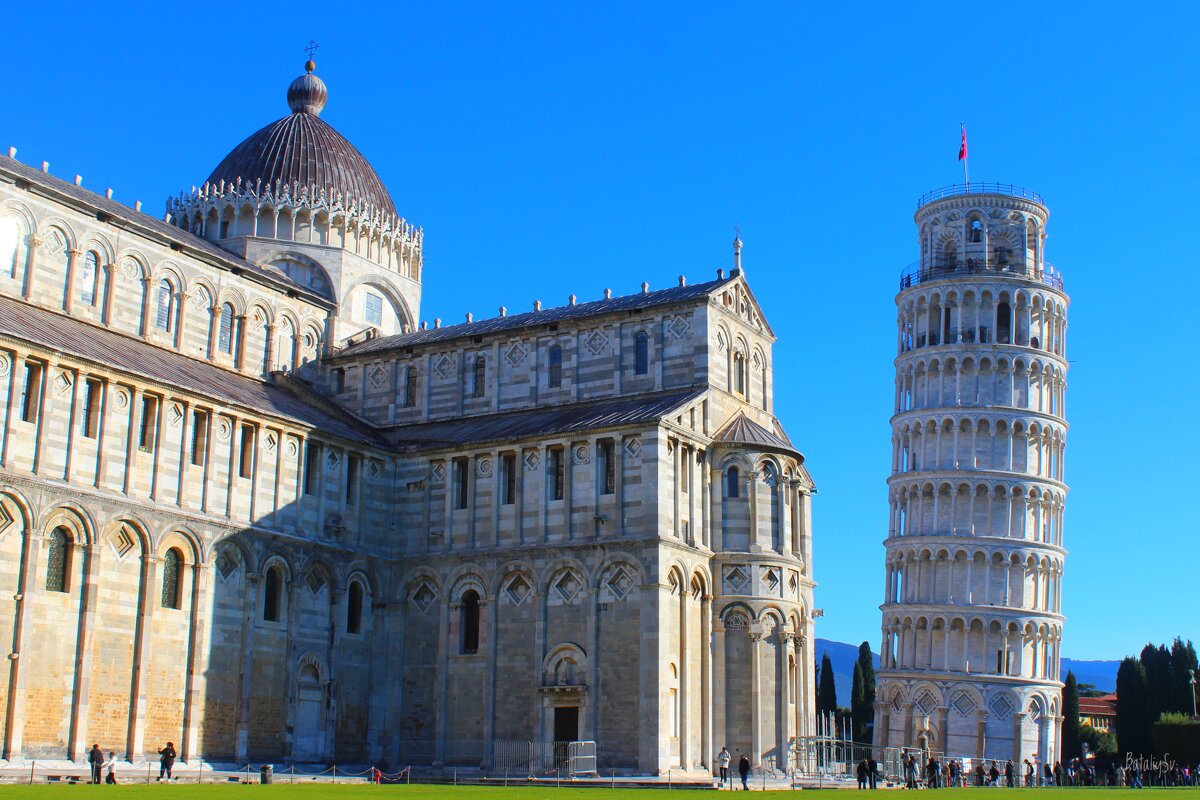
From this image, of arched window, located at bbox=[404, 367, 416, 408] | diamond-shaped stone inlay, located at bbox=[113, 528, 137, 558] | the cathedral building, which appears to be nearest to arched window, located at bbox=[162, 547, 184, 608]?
the cathedral building

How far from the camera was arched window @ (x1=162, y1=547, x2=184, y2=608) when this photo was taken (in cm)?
4481

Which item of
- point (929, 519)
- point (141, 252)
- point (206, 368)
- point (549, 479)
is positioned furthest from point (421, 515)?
point (929, 519)

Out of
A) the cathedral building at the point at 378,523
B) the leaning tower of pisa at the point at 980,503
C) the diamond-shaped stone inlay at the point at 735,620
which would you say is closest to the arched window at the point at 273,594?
the cathedral building at the point at 378,523

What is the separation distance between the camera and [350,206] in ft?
204

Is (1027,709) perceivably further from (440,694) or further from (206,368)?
(206,368)

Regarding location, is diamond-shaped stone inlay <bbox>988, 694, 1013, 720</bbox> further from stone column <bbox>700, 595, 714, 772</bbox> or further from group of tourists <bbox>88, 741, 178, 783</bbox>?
group of tourists <bbox>88, 741, 178, 783</bbox>

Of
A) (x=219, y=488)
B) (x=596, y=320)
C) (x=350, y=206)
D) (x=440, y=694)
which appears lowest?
(x=440, y=694)

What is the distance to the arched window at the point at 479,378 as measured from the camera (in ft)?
185

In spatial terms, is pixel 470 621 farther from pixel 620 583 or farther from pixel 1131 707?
pixel 1131 707

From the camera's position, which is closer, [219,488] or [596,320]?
[219,488]

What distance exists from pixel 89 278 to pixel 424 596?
51.4 ft

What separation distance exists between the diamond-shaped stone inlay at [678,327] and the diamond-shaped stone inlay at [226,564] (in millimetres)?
17019

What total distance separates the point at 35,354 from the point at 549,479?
17.0m

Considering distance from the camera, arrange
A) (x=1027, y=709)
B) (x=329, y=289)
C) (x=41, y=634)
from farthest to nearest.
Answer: (x=1027, y=709) < (x=329, y=289) < (x=41, y=634)
